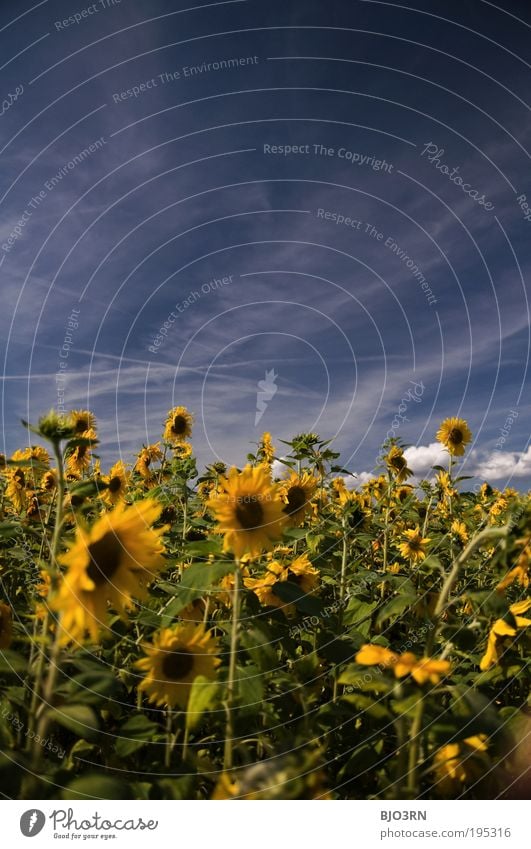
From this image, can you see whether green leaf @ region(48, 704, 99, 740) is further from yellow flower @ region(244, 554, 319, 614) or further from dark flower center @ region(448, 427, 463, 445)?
dark flower center @ region(448, 427, 463, 445)

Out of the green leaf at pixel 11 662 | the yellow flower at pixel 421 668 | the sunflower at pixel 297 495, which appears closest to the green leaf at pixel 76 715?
the green leaf at pixel 11 662

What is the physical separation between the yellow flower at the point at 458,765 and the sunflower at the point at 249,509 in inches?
36.6

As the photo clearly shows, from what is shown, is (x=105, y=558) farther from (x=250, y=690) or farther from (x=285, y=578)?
(x=285, y=578)

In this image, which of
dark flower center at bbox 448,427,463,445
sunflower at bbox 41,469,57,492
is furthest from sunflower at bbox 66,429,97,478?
dark flower center at bbox 448,427,463,445

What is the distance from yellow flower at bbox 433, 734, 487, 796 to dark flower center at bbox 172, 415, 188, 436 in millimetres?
5415

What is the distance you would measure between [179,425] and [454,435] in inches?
140

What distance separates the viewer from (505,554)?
126 cm

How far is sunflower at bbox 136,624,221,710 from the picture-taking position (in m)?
1.82

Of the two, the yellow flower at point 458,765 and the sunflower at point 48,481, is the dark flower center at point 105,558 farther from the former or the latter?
the sunflower at point 48,481

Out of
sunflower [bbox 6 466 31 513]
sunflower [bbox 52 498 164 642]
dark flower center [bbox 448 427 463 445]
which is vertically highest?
sunflower [bbox 6 466 31 513]

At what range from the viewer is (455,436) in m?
6.40

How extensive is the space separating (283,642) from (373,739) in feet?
1.65

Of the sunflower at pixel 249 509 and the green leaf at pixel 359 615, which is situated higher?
the sunflower at pixel 249 509

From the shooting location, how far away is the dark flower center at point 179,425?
6.63 m
